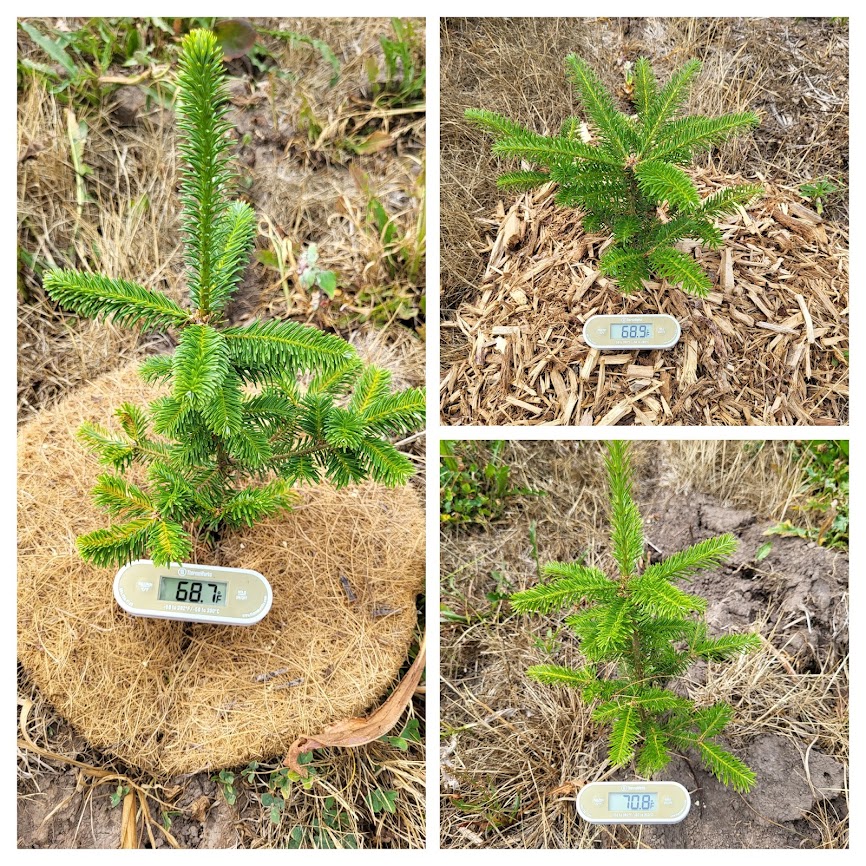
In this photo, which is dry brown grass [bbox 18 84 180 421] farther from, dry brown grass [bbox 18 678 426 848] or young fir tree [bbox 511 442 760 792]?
young fir tree [bbox 511 442 760 792]

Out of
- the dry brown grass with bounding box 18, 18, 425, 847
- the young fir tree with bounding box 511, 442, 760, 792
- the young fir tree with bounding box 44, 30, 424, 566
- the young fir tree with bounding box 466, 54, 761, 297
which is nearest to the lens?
the young fir tree with bounding box 44, 30, 424, 566

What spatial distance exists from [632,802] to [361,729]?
682mm

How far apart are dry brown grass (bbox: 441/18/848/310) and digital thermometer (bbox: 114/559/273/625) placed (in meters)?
0.98

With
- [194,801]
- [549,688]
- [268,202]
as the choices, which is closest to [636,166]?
[268,202]

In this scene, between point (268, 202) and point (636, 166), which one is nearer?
point (636, 166)

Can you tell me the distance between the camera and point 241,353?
1280 millimetres

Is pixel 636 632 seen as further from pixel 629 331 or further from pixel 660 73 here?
pixel 660 73

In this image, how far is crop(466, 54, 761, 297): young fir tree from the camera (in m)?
1.56

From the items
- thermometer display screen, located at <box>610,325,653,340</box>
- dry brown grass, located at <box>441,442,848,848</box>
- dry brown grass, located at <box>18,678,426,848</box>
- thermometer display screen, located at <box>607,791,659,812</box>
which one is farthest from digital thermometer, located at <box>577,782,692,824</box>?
thermometer display screen, located at <box>610,325,653,340</box>

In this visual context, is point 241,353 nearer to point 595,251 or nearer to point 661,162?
point 661,162

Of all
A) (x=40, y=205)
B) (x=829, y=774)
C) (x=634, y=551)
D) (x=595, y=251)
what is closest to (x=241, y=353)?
(x=634, y=551)

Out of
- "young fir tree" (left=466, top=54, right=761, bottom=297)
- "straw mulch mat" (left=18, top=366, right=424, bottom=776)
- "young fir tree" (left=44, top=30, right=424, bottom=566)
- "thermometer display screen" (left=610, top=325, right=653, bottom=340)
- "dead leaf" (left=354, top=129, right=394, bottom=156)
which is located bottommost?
"straw mulch mat" (left=18, top=366, right=424, bottom=776)

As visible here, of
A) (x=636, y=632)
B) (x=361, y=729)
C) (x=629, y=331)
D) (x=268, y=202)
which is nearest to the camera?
(x=636, y=632)

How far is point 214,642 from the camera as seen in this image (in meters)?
1.71
